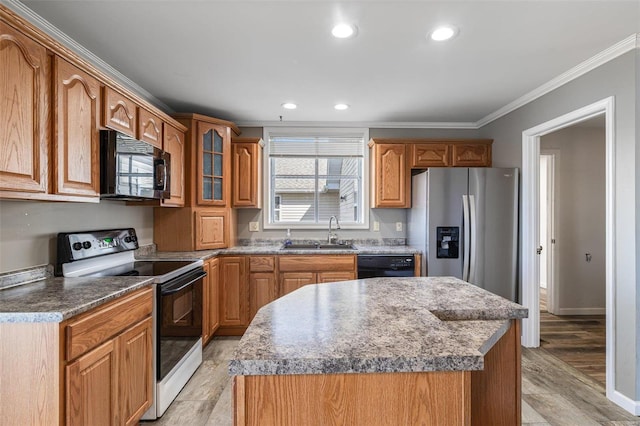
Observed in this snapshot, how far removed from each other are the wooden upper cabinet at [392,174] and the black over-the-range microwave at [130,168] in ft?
7.39

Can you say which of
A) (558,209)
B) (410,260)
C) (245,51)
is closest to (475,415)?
(410,260)

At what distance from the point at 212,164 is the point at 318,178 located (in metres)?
1.35

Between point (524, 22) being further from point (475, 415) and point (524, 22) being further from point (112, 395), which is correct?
point (112, 395)

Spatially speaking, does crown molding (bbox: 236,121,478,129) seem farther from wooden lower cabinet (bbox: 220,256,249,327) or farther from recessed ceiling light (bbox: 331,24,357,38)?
recessed ceiling light (bbox: 331,24,357,38)

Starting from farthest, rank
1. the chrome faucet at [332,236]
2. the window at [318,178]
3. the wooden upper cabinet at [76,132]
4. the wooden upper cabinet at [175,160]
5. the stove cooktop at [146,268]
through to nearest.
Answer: the window at [318,178]
the chrome faucet at [332,236]
the wooden upper cabinet at [175,160]
the stove cooktop at [146,268]
the wooden upper cabinet at [76,132]

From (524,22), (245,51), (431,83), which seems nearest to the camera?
(524,22)

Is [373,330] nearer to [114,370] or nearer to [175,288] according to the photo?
[114,370]

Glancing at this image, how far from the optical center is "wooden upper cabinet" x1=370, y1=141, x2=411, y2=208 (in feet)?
12.2

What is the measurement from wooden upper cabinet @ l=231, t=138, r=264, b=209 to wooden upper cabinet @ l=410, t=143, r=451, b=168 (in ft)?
6.03

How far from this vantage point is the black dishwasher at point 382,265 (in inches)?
132

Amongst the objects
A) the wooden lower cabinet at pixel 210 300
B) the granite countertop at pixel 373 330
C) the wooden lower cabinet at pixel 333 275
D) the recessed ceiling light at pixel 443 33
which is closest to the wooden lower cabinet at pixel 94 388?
the granite countertop at pixel 373 330

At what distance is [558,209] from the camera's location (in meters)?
4.07

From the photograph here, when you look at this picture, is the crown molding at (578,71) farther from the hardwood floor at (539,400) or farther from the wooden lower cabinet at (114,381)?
the wooden lower cabinet at (114,381)

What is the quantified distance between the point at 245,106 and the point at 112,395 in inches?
106
